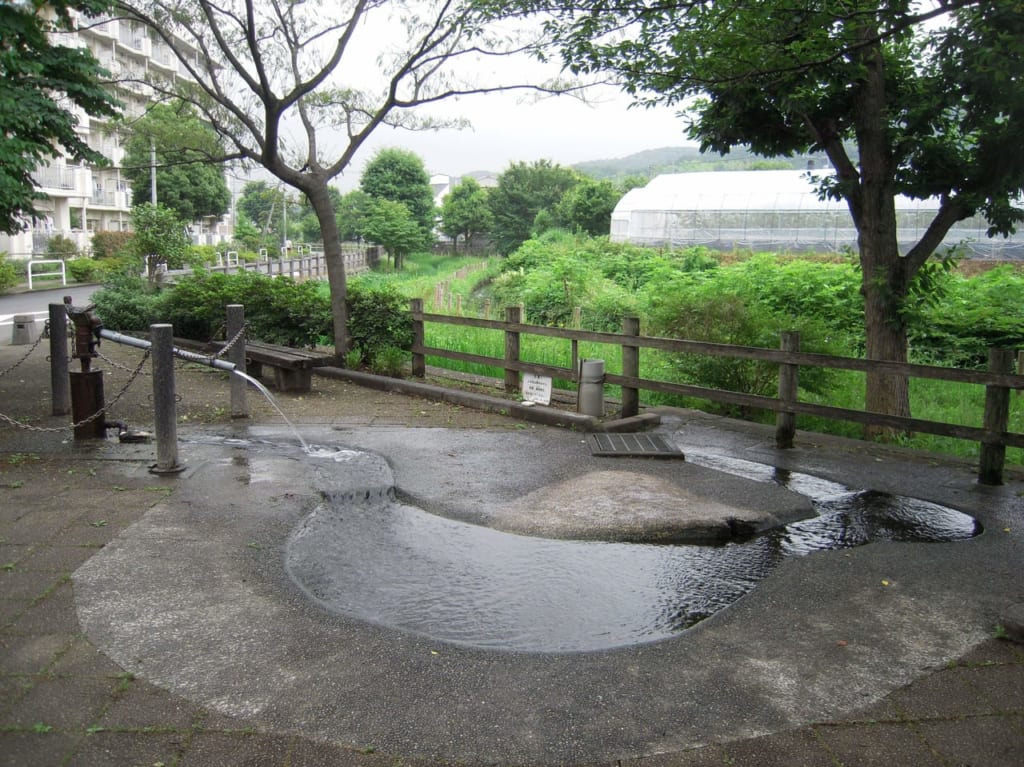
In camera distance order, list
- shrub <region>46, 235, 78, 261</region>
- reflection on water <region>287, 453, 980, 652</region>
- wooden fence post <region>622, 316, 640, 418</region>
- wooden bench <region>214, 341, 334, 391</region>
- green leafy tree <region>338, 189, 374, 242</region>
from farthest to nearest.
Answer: green leafy tree <region>338, 189, 374, 242</region> < shrub <region>46, 235, 78, 261</region> < wooden bench <region>214, 341, 334, 391</region> < wooden fence post <region>622, 316, 640, 418</region> < reflection on water <region>287, 453, 980, 652</region>

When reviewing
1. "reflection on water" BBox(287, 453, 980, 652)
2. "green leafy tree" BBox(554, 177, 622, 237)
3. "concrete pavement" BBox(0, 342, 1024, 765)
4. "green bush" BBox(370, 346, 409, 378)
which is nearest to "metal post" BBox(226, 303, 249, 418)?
"concrete pavement" BBox(0, 342, 1024, 765)

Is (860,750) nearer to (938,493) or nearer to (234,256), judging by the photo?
(938,493)

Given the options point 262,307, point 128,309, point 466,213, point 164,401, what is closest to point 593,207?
point 466,213

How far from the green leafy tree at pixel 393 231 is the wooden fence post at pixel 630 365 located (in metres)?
47.2

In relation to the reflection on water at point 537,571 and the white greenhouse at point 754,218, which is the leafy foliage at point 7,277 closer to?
the white greenhouse at point 754,218

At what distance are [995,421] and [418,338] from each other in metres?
7.51

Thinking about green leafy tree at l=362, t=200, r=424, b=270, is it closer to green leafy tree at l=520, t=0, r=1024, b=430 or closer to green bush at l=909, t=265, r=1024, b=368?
green bush at l=909, t=265, r=1024, b=368

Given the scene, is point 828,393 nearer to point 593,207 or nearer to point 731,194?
point 731,194

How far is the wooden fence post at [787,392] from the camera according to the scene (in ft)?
27.3

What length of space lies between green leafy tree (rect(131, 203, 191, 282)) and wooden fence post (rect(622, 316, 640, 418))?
22343 millimetres

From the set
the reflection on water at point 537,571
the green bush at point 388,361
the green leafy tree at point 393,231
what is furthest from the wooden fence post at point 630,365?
the green leafy tree at point 393,231

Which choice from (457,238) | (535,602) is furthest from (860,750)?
(457,238)

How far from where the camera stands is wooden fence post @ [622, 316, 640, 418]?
9438 millimetres

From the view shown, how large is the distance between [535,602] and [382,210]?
53.7 meters
